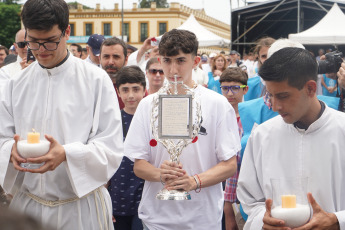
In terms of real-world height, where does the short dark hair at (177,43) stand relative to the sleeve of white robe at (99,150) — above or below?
above

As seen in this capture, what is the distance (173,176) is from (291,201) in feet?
3.08

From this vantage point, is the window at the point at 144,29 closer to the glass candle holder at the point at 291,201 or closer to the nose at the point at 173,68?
the nose at the point at 173,68

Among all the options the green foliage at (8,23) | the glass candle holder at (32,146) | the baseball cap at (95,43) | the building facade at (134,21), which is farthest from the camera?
the building facade at (134,21)

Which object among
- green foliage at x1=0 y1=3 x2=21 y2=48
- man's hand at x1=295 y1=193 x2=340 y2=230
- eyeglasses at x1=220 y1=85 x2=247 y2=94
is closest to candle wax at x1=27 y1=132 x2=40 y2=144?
man's hand at x1=295 y1=193 x2=340 y2=230

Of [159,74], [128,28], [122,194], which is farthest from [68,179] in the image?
[128,28]

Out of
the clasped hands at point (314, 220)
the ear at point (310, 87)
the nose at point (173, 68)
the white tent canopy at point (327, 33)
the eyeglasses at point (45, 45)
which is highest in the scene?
the white tent canopy at point (327, 33)

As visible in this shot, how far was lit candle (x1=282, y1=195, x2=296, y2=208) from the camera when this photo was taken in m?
2.21

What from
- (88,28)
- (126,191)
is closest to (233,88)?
(126,191)

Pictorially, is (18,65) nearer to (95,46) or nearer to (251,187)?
(95,46)

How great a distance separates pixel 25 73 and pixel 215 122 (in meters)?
1.21

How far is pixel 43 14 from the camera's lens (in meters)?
2.84

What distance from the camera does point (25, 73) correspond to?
10.2ft

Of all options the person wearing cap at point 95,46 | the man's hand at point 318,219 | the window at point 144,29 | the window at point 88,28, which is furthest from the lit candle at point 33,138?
the window at point 88,28

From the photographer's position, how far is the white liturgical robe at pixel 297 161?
2496mm
